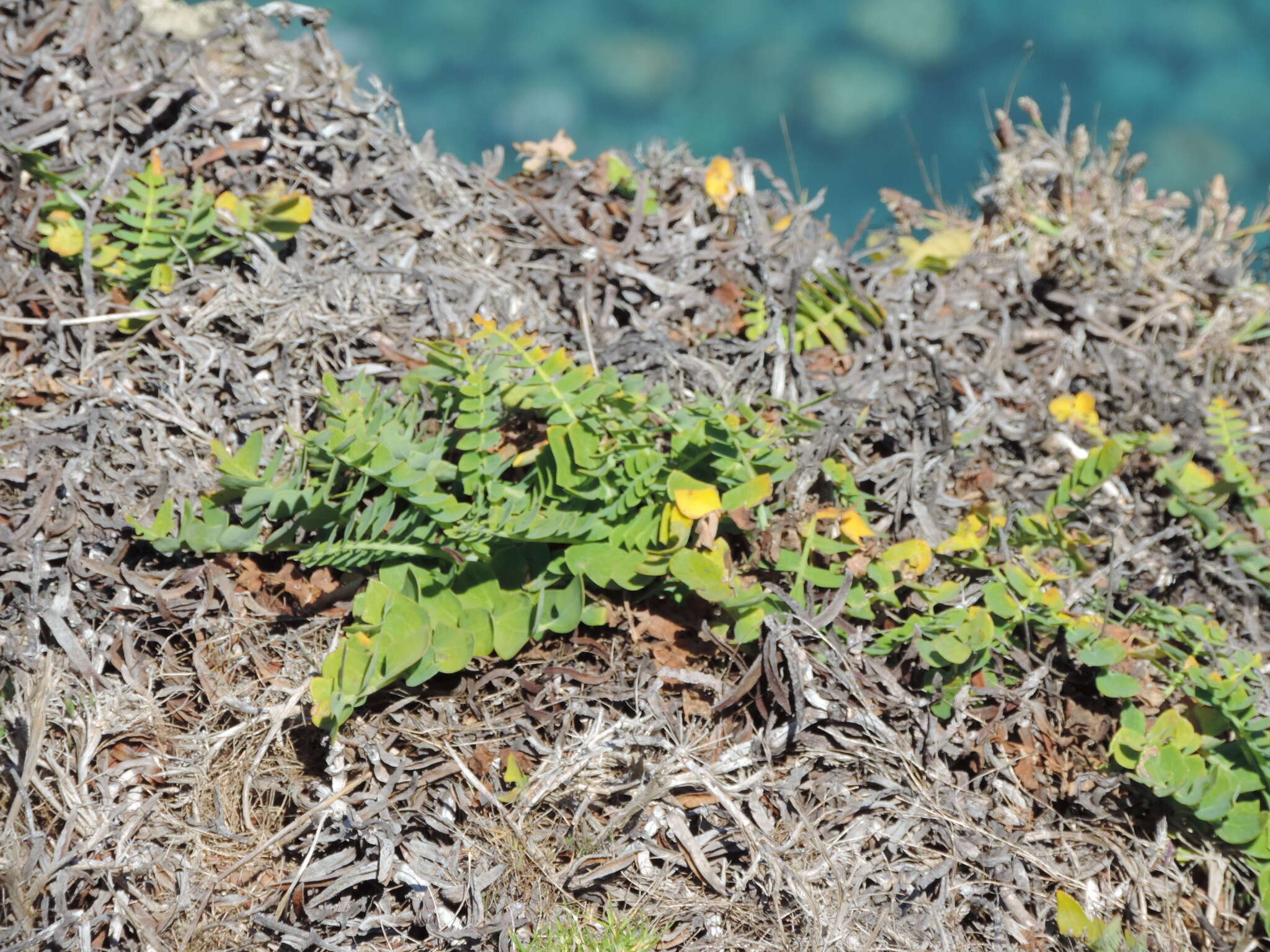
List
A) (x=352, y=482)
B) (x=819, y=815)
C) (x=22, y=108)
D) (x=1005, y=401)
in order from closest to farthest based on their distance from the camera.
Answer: (x=819, y=815) → (x=352, y=482) → (x=22, y=108) → (x=1005, y=401)

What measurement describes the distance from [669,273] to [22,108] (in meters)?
1.88

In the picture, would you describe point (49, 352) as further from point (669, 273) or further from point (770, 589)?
point (770, 589)

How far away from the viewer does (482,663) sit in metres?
2.17

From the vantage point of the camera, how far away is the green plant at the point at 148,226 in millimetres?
2646

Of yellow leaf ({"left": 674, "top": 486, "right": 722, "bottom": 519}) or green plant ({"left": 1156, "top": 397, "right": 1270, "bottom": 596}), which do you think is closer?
yellow leaf ({"left": 674, "top": 486, "right": 722, "bottom": 519})

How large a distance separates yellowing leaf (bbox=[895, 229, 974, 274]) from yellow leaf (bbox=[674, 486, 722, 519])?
1435 millimetres

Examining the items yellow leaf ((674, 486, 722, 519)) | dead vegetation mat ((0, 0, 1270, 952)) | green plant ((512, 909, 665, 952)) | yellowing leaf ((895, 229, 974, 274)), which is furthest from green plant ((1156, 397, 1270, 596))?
green plant ((512, 909, 665, 952))

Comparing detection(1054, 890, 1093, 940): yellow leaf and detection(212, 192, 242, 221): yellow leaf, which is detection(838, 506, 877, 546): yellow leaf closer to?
detection(1054, 890, 1093, 940): yellow leaf

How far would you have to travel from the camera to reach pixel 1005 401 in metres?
2.99

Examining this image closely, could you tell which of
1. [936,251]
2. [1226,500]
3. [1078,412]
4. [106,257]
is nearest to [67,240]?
[106,257]

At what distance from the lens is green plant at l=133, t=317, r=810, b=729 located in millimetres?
2062

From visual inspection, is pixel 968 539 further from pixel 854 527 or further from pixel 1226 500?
pixel 1226 500

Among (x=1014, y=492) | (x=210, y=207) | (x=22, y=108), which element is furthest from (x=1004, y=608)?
(x=22, y=108)

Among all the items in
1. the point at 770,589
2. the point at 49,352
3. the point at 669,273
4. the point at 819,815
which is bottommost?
the point at 819,815
